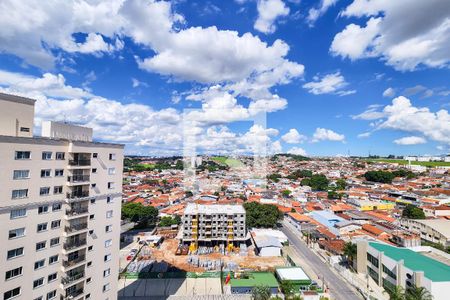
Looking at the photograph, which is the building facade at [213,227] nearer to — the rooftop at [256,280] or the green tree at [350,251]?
the rooftop at [256,280]

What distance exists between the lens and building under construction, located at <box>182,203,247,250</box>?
32344 millimetres

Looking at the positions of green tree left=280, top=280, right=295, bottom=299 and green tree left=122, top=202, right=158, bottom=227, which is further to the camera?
green tree left=122, top=202, right=158, bottom=227

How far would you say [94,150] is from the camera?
1206 cm

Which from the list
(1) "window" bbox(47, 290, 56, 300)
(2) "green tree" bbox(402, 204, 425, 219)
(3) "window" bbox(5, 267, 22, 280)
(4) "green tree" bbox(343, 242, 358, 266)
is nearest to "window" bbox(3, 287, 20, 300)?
(3) "window" bbox(5, 267, 22, 280)

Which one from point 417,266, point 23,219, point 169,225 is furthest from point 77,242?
point 169,225

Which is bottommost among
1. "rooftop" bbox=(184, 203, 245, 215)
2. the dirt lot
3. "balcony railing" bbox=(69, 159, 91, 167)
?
the dirt lot

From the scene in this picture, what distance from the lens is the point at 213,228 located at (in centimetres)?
3281

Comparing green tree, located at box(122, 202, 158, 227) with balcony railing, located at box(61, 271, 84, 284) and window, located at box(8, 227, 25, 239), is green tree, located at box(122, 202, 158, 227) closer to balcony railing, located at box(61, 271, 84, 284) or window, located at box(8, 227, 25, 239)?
balcony railing, located at box(61, 271, 84, 284)

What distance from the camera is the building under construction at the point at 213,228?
32.3 m

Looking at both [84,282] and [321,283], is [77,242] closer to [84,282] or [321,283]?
[84,282]

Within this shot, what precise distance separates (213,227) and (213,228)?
14cm

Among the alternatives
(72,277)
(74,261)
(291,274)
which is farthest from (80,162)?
(291,274)

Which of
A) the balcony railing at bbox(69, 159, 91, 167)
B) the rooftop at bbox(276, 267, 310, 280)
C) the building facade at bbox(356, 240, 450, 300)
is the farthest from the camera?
the rooftop at bbox(276, 267, 310, 280)

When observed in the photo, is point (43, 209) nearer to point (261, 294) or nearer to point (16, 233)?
point (16, 233)
